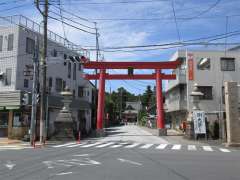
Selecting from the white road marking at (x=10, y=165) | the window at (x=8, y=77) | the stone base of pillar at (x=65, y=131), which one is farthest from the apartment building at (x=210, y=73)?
the white road marking at (x=10, y=165)

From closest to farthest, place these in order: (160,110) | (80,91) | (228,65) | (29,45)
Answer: (29,45) → (160,110) → (228,65) → (80,91)

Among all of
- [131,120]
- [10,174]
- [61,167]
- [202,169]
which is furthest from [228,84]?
[131,120]

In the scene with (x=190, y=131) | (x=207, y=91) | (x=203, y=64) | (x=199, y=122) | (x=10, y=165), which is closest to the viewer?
(x=10, y=165)

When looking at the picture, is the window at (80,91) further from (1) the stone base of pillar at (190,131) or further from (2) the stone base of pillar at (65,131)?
(1) the stone base of pillar at (190,131)

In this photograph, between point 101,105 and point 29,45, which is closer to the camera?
point 29,45

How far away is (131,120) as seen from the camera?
132 m

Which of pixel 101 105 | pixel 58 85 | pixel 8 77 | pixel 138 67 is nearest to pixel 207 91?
pixel 138 67

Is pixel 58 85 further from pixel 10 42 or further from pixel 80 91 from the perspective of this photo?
pixel 10 42

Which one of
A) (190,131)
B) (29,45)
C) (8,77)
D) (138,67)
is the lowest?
(190,131)

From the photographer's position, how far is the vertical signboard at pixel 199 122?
3488 cm

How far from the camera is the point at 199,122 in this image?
34938 mm

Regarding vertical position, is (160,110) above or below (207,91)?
below

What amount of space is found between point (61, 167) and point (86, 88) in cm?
4274

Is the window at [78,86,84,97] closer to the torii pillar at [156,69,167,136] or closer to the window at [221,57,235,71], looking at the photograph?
the torii pillar at [156,69,167,136]
